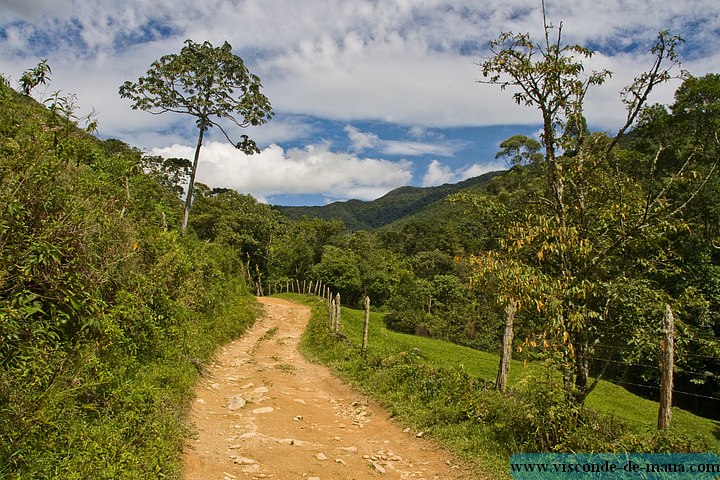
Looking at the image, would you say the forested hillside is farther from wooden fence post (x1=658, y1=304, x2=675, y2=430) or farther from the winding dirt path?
wooden fence post (x1=658, y1=304, x2=675, y2=430)

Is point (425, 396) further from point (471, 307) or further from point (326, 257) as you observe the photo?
point (326, 257)

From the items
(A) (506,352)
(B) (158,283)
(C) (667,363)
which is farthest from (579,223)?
(B) (158,283)

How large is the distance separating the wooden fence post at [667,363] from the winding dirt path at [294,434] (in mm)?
3064

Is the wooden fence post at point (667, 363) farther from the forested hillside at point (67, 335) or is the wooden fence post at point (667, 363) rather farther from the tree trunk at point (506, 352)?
the forested hillside at point (67, 335)

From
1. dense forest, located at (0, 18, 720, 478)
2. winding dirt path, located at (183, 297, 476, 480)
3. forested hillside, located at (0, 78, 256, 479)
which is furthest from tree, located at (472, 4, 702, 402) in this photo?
forested hillside, located at (0, 78, 256, 479)

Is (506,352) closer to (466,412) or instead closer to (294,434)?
(466,412)

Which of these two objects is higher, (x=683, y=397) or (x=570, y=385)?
(x=570, y=385)

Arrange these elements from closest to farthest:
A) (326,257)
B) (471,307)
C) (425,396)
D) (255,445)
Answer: (255,445) < (425,396) < (471,307) < (326,257)

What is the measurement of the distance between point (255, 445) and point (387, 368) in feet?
16.5

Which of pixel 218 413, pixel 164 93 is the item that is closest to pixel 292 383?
pixel 218 413

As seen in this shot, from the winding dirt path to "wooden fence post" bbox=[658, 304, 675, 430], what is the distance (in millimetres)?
3064

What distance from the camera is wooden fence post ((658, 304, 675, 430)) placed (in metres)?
6.16

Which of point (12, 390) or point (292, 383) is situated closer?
point (12, 390)

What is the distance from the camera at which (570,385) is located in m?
6.32
